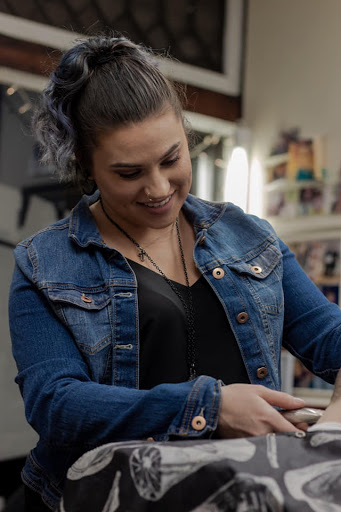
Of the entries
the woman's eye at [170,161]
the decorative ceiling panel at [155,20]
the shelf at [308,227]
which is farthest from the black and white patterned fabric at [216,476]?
the decorative ceiling panel at [155,20]

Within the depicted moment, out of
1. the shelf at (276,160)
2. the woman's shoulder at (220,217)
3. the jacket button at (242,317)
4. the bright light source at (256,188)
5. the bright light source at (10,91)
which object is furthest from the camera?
the bright light source at (256,188)

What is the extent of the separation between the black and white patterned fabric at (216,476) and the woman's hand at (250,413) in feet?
0.19

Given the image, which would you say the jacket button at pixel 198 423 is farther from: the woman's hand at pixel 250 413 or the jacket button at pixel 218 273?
the jacket button at pixel 218 273

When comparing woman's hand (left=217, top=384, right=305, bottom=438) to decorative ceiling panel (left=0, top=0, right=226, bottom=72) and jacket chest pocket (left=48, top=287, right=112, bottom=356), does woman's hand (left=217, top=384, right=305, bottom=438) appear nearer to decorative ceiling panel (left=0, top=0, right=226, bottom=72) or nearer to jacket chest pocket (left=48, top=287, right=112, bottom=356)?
jacket chest pocket (left=48, top=287, right=112, bottom=356)

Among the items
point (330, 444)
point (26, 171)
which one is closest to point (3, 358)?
point (26, 171)

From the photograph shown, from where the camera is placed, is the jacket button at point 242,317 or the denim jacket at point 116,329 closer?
the denim jacket at point 116,329

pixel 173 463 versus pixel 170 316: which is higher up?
pixel 170 316

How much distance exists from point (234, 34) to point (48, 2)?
1.13 metres

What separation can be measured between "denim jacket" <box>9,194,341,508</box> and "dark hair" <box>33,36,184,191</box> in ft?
0.41

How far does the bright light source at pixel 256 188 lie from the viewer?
3.81 m

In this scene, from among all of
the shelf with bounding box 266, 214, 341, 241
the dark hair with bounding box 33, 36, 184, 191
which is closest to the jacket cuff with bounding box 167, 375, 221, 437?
the dark hair with bounding box 33, 36, 184, 191

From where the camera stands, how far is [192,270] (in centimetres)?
129

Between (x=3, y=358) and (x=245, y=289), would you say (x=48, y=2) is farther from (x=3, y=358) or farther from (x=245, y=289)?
(x=245, y=289)

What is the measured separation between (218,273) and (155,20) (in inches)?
113
